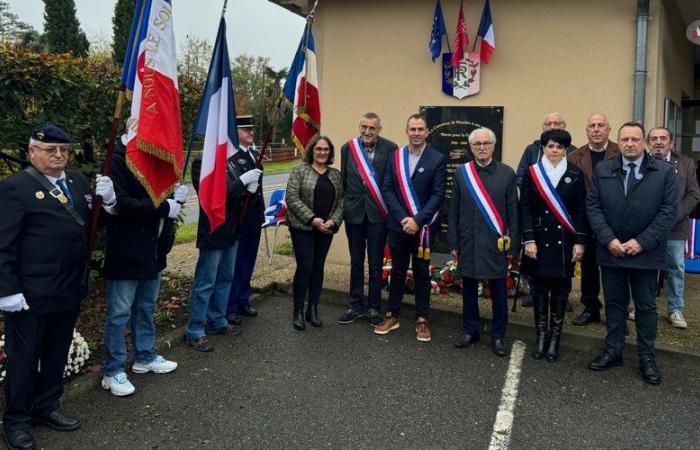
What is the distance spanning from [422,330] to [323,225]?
1.27 m

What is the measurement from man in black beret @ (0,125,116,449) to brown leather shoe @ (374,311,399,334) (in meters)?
2.60

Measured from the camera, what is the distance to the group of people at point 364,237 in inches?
120

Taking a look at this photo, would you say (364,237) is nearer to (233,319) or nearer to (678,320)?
(233,319)

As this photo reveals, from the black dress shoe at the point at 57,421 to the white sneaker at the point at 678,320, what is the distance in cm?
480

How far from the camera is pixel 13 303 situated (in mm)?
2879

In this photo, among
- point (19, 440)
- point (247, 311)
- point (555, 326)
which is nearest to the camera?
point (19, 440)

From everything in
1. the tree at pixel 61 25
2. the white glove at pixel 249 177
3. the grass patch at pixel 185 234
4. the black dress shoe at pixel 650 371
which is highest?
the tree at pixel 61 25

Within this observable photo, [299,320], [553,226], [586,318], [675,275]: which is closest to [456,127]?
[553,226]

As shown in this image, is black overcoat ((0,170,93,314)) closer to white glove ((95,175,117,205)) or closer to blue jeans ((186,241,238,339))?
white glove ((95,175,117,205))

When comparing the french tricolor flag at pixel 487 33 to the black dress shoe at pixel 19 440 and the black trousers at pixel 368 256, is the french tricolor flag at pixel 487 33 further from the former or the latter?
the black dress shoe at pixel 19 440

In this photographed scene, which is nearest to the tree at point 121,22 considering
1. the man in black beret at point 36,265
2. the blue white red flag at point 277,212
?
the blue white red flag at point 277,212

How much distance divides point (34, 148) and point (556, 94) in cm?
521

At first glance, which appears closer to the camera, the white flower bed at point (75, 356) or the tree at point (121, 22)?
the white flower bed at point (75, 356)

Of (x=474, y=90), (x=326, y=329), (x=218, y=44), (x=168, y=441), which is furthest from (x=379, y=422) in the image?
(x=474, y=90)
